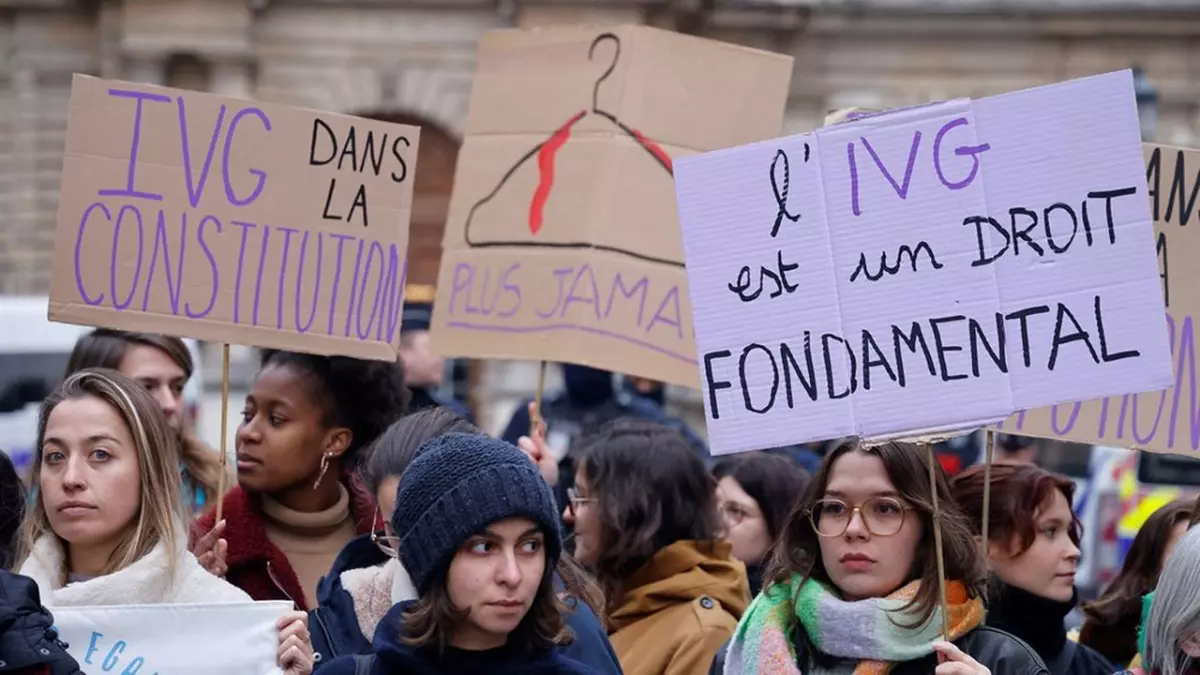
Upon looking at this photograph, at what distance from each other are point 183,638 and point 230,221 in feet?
4.65

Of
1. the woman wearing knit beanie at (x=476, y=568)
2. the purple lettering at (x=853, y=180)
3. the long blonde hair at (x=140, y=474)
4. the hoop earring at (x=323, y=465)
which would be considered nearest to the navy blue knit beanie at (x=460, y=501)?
the woman wearing knit beanie at (x=476, y=568)

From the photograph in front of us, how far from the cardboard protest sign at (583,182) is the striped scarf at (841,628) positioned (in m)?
1.88

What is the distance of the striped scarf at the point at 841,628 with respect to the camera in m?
3.67

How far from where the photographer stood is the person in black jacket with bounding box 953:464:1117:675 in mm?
4605

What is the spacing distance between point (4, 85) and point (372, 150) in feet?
69.4

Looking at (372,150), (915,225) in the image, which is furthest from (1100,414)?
(372,150)

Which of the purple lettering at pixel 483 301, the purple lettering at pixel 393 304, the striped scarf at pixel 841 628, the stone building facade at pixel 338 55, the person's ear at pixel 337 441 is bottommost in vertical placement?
the striped scarf at pixel 841 628

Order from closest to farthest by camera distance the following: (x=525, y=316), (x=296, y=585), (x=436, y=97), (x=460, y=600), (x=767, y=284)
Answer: (x=460, y=600)
(x=767, y=284)
(x=296, y=585)
(x=525, y=316)
(x=436, y=97)

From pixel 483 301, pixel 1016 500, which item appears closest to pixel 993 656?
pixel 1016 500

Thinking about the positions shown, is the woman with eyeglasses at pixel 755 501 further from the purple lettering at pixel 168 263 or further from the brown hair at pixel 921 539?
the brown hair at pixel 921 539

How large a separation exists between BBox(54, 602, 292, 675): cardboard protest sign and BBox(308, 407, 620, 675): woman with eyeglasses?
22 cm

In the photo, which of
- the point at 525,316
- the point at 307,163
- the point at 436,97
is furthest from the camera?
the point at 436,97

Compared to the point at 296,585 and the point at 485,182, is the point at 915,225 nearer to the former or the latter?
the point at 296,585

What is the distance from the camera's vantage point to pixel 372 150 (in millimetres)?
5105
